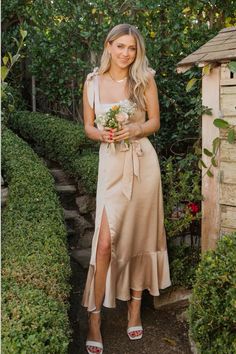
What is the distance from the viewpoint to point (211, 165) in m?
3.54

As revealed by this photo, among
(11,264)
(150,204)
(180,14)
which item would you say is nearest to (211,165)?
(150,204)

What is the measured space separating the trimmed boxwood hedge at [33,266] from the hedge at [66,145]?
1.77 ft

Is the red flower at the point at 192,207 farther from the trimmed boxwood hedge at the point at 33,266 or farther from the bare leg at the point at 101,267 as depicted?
the trimmed boxwood hedge at the point at 33,266

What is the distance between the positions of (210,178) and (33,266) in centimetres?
158

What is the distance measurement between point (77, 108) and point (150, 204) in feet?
13.7

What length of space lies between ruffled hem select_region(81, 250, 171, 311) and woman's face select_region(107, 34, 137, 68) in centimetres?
140

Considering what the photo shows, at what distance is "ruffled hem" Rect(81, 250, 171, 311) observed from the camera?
3289 mm

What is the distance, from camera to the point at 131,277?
3447 millimetres

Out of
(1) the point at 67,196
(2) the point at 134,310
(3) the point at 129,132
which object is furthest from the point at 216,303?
(1) the point at 67,196

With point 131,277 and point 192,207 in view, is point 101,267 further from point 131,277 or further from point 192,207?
point 192,207

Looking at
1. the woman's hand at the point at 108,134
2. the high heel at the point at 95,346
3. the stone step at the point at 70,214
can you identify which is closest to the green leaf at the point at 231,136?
the woman's hand at the point at 108,134

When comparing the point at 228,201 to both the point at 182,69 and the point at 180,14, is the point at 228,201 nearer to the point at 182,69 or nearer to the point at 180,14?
the point at 182,69

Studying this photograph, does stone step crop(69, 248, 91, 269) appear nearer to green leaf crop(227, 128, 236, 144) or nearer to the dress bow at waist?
the dress bow at waist

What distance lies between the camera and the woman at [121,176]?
10.5 feet
